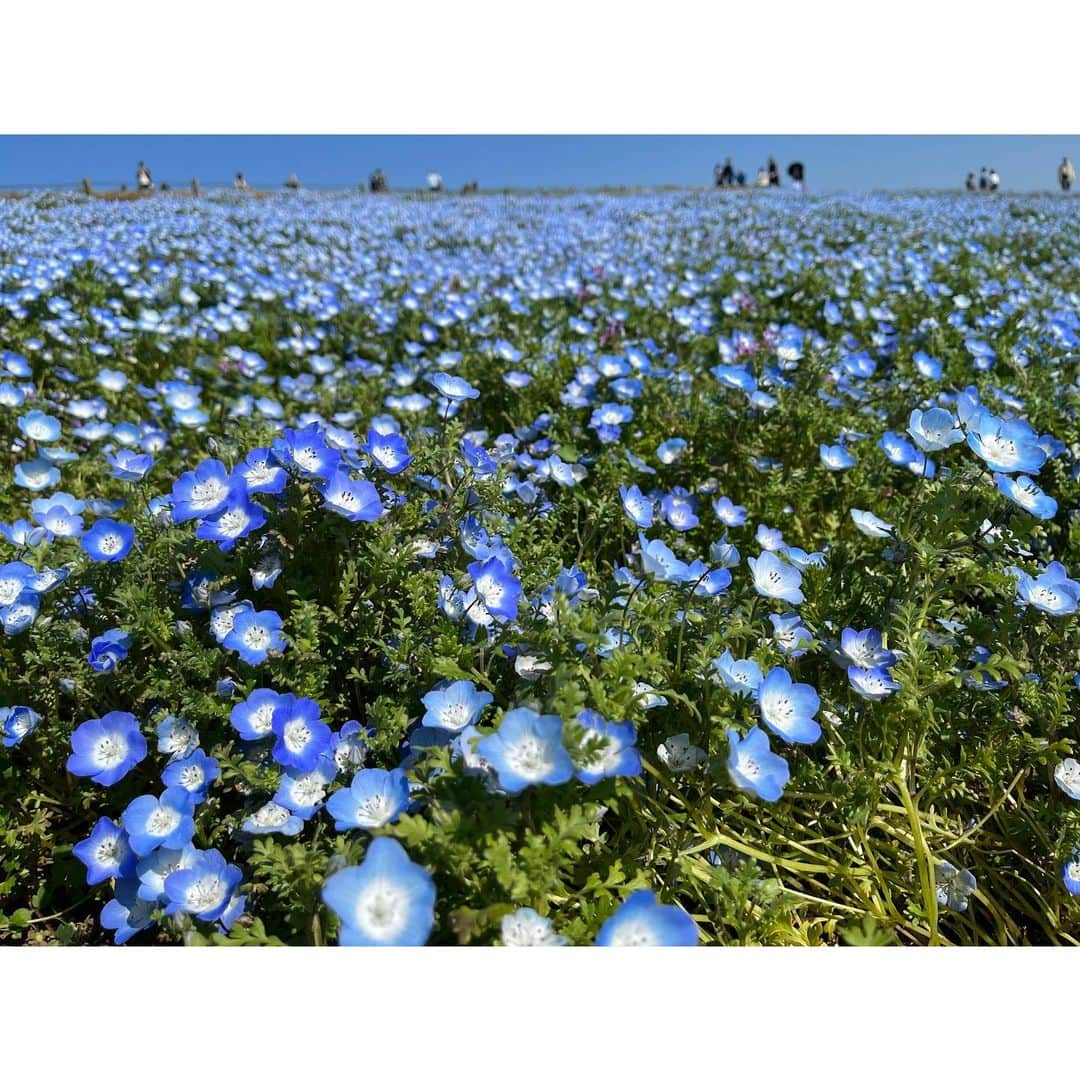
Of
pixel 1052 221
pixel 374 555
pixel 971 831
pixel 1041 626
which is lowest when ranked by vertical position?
pixel 971 831

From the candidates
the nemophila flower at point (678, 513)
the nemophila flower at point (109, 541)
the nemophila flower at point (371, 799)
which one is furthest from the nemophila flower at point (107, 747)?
the nemophila flower at point (678, 513)

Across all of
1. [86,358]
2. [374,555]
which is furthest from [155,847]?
[86,358]

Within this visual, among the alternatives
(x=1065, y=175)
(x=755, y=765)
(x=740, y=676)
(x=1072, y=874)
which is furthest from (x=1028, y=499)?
(x=1065, y=175)

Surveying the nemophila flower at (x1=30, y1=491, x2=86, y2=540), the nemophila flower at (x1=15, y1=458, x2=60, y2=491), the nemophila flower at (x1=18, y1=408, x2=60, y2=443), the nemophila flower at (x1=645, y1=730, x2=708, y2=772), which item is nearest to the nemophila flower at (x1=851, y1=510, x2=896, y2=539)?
the nemophila flower at (x1=645, y1=730, x2=708, y2=772)

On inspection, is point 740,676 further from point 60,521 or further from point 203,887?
point 60,521

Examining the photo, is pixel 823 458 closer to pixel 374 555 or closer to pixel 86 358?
pixel 374 555
